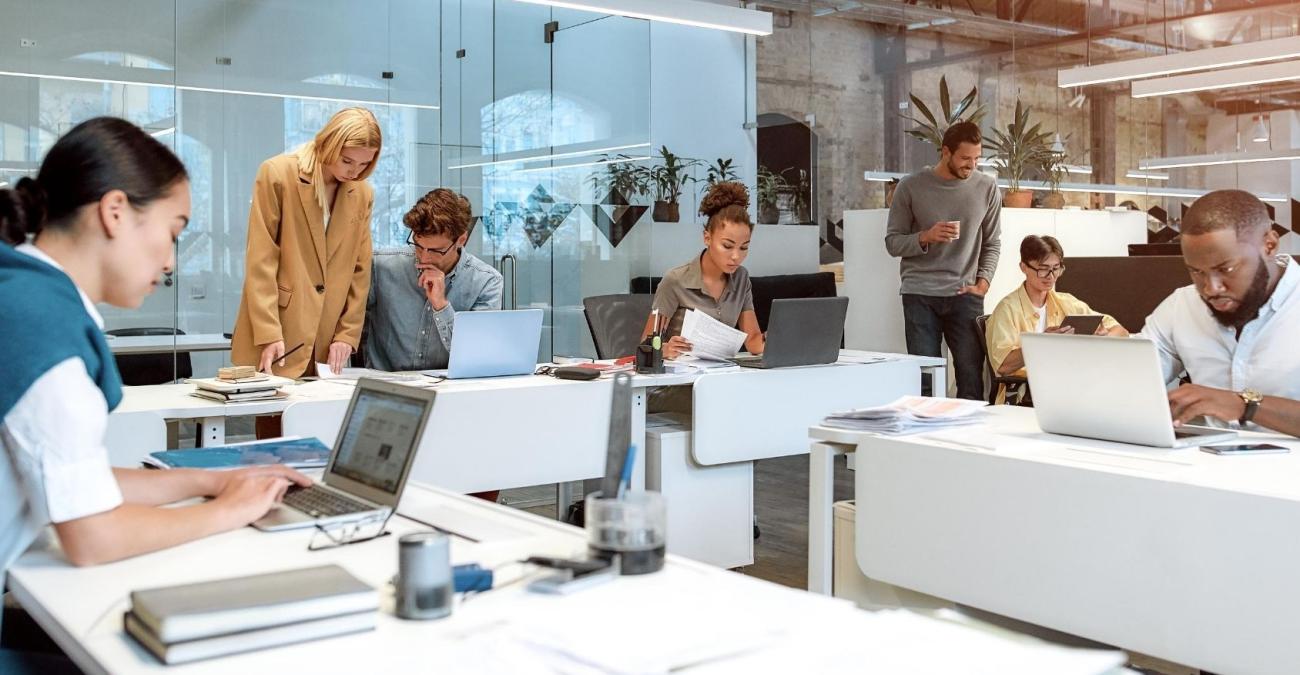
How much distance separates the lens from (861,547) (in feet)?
9.05

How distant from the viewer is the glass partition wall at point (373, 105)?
4.81m

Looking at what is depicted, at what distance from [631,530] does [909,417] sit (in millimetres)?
1462

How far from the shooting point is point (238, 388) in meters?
3.09

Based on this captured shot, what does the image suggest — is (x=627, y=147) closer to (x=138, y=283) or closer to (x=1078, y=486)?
(x=1078, y=486)

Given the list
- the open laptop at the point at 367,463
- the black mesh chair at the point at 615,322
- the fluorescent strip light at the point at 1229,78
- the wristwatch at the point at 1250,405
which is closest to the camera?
the open laptop at the point at 367,463

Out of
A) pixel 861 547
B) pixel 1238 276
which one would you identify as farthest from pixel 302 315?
pixel 1238 276

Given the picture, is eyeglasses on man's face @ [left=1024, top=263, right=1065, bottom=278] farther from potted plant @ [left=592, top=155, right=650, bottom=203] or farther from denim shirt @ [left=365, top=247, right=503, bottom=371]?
potted plant @ [left=592, top=155, right=650, bottom=203]

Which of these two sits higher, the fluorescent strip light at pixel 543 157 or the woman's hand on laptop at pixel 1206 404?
the fluorescent strip light at pixel 543 157

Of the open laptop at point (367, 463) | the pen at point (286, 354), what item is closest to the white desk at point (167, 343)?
the pen at point (286, 354)

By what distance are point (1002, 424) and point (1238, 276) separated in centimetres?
64

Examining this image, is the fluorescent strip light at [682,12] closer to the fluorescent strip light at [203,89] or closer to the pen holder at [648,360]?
the fluorescent strip light at [203,89]

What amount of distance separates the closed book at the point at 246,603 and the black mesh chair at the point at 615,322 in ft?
10.7

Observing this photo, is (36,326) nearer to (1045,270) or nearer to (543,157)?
(1045,270)

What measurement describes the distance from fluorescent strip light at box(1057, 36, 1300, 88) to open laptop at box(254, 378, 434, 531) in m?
6.78
